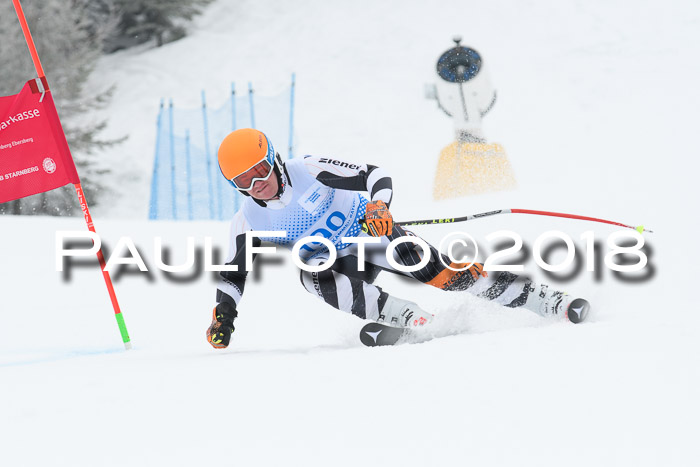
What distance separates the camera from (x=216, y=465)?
183 cm

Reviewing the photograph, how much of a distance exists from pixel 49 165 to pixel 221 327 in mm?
1854

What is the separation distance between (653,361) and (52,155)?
12.6 ft

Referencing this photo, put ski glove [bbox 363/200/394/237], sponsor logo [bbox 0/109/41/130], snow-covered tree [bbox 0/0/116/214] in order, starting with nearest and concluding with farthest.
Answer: ski glove [bbox 363/200/394/237]
sponsor logo [bbox 0/109/41/130]
snow-covered tree [bbox 0/0/116/214]

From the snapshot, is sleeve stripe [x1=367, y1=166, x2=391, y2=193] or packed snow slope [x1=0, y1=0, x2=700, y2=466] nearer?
packed snow slope [x1=0, y1=0, x2=700, y2=466]

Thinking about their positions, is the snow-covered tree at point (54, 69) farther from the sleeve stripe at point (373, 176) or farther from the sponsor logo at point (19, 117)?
the sleeve stripe at point (373, 176)

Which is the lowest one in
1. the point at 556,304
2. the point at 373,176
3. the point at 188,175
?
the point at 188,175

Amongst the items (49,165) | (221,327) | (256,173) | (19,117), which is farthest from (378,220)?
(19,117)

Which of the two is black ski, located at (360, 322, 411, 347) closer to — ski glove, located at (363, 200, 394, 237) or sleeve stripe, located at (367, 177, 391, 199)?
ski glove, located at (363, 200, 394, 237)

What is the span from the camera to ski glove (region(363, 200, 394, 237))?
11.2 ft

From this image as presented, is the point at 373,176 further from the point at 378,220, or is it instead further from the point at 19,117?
the point at 19,117

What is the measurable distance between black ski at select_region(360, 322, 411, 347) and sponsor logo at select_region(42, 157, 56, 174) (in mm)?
2466

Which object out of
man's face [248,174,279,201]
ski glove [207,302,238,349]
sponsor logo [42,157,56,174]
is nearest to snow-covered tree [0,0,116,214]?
sponsor logo [42,157,56,174]

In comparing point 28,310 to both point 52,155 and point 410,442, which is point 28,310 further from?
point 410,442

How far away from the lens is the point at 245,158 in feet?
11.2
